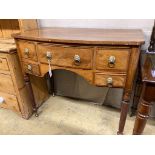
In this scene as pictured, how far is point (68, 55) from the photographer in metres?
0.98

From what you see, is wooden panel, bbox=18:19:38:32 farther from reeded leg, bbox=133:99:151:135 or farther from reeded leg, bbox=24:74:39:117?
reeded leg, bbox=133:99:151:135

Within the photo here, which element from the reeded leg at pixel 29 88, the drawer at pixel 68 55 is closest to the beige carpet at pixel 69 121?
the reeded leg at pixel 29 88

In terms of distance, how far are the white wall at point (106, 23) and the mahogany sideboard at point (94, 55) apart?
0.31 meters

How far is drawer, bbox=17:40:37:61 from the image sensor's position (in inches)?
42.1

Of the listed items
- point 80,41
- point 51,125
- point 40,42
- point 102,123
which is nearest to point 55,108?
point 51,125

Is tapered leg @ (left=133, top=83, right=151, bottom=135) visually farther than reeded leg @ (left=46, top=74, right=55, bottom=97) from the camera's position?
No

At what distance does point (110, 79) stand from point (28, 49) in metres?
0.59

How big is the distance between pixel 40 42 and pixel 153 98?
0.75m

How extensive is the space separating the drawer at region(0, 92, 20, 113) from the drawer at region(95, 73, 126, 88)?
0.82 m

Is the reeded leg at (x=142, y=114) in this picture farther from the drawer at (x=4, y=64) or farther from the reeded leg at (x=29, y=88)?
the drawer at (x=4, y=64)

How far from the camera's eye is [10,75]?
1.30 m

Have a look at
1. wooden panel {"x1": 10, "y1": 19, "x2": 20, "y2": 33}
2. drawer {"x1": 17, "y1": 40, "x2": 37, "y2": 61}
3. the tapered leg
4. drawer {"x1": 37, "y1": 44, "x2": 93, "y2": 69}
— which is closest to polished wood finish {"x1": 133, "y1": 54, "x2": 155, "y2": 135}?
the tapered leg

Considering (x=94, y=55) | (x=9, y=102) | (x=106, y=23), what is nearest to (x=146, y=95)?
(x=94, y=55)
